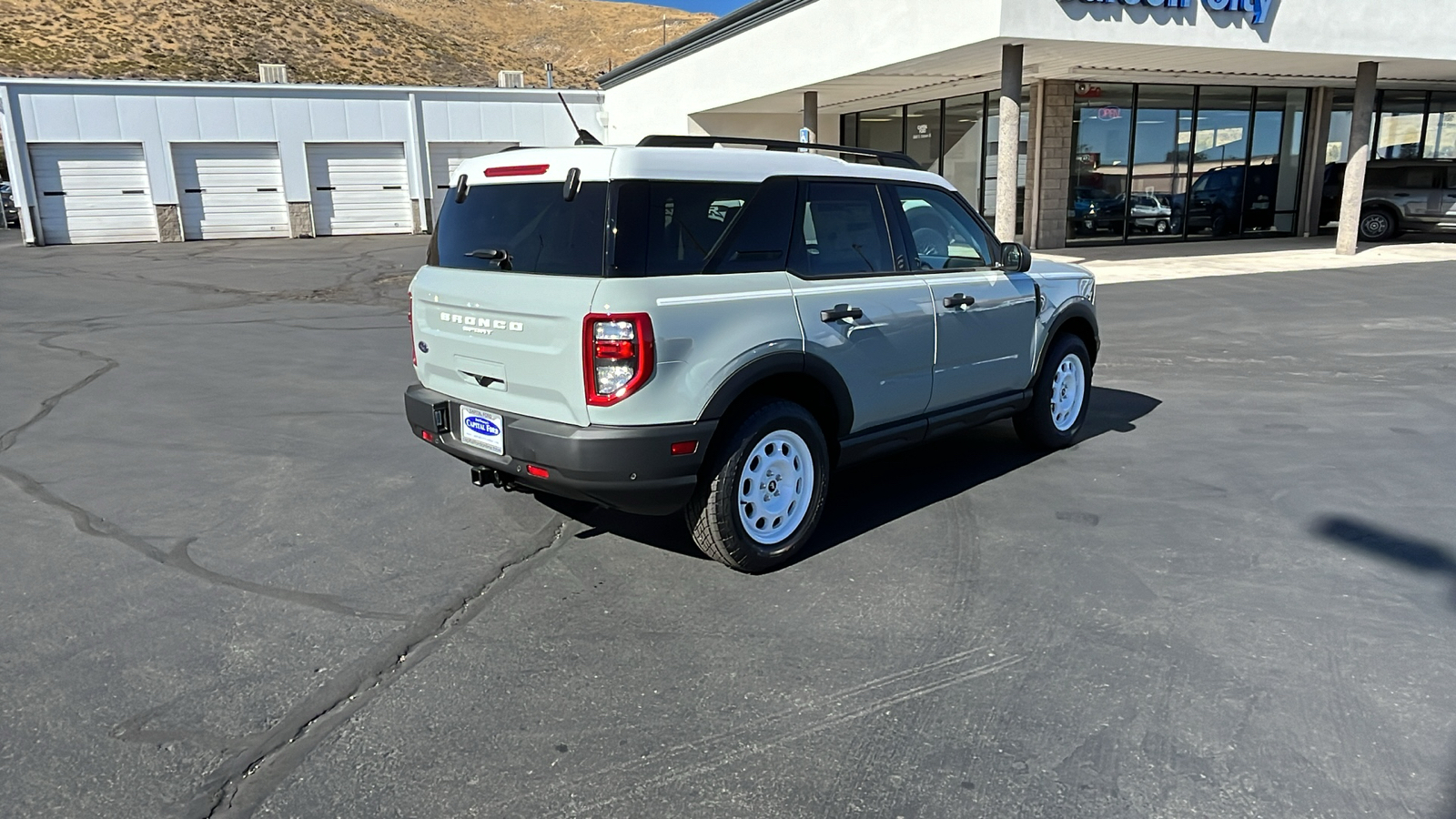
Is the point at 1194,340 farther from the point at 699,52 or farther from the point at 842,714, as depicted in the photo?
the point at 699,52

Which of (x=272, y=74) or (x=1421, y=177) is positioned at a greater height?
(x=272, y=74)

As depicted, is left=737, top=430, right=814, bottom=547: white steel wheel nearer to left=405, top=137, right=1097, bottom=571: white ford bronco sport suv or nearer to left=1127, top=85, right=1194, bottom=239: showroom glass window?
left=405, top=137, right=1097, bottom=571: white ford bronco sport suv

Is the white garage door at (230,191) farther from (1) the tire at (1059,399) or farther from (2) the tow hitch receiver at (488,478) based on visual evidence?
(1) the tire at (1059,399)

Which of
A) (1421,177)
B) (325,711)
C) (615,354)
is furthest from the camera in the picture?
(1421,177)

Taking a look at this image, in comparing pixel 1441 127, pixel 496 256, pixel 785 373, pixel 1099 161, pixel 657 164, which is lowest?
pixel 785 373

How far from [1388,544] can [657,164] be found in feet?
12.7

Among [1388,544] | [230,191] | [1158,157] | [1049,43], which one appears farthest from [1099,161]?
[230,191]

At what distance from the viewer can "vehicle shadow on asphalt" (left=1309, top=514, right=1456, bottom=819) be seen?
4.30 m

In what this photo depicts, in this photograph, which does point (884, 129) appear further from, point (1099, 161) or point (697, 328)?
point (697, 328)

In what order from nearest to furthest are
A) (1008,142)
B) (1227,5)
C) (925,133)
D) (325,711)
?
(325,711)
(1227,5)
(1008,142)
(925,133)

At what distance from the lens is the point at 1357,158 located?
18109 millimetres

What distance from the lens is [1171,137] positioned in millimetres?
20594

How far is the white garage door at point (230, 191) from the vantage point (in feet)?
88.5

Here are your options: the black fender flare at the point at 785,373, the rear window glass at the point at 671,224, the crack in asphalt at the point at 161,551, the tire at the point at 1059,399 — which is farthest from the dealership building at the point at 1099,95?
the crack in asphalt at the point at 161,551
